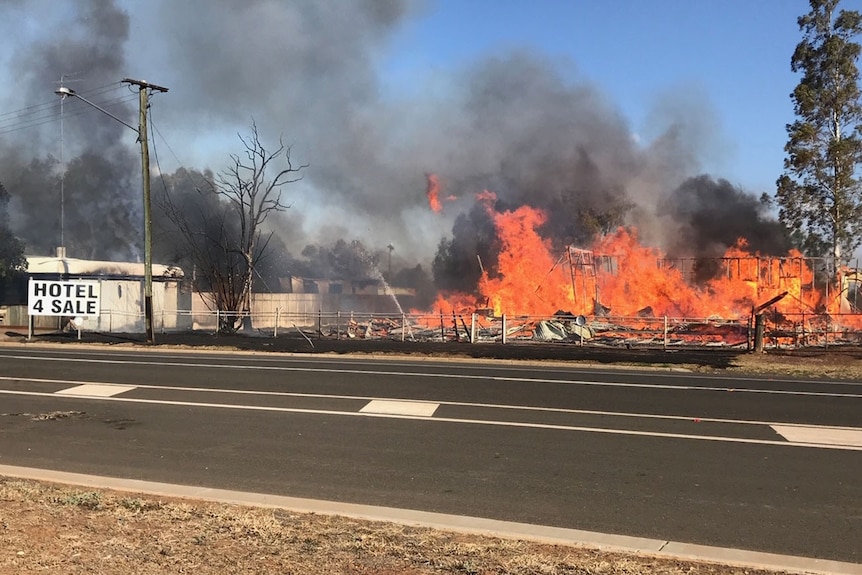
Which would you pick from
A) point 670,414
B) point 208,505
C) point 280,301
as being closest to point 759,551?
point 208,505

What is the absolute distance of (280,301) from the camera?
4241cm

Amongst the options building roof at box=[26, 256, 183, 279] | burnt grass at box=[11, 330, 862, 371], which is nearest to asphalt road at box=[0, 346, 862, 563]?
burnt grass at box=[11, 330, 862, 371]

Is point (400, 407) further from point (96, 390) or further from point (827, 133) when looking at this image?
point (827, 133)

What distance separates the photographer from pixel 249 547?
14.1ft

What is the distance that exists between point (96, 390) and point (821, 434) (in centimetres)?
1124

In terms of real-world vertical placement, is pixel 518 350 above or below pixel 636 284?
below

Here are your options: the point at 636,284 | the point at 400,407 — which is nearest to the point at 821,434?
the point at 400,407

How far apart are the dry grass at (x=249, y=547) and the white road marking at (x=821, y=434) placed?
4.87 meters

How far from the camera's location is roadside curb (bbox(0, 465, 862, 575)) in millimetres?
4387

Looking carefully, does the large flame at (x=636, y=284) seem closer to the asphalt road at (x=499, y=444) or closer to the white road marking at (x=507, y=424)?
the asphalt road at (x=499, y=444)

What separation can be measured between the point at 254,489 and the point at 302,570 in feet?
7.35

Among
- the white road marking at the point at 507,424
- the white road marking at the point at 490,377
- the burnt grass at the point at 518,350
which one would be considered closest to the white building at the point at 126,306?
the burnt grass at the point at 518,350

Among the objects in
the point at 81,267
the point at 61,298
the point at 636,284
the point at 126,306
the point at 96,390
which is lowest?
the point at 96,390

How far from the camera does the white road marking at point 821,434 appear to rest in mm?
8188
